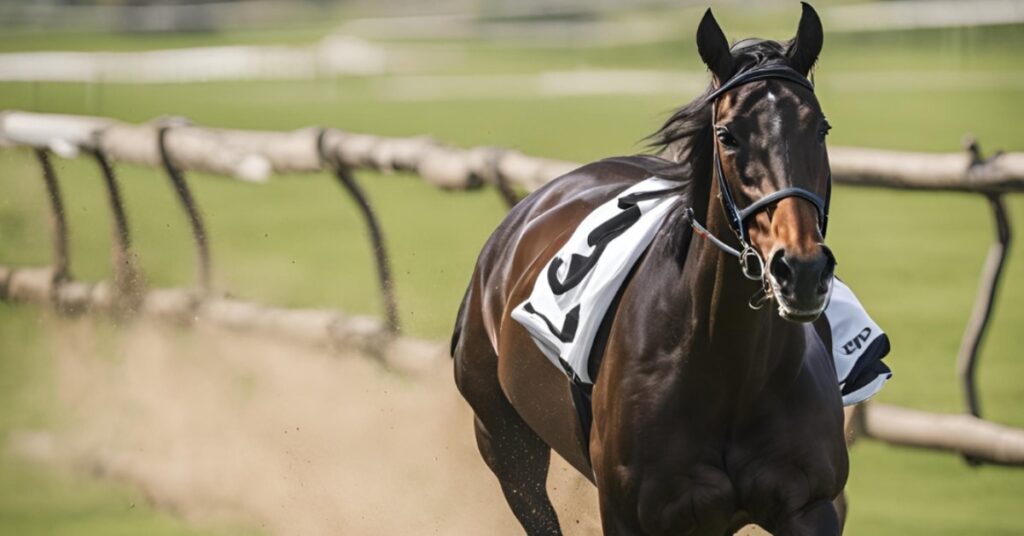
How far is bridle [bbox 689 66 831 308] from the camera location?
300cm

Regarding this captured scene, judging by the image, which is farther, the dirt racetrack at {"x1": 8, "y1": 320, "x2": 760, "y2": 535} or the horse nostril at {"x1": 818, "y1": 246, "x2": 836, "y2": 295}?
the dirt racetrack at {"x1": 8, "y1": 320, "x2": 760, "y2": 535}

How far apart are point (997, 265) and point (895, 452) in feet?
3.75

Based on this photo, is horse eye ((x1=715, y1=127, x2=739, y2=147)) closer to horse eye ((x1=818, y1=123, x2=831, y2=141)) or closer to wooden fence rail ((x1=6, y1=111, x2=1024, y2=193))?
horse eye ((x1=818, y1=123, x2=831, y2=141))

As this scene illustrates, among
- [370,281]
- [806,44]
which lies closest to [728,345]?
[806,44]

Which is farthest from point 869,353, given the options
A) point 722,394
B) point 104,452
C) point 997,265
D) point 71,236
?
point 71,236

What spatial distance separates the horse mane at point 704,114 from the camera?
10.7 feet

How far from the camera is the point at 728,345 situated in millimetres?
3434

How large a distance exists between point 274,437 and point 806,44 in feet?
11.5

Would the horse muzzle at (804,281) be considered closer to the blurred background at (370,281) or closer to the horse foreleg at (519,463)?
the horse foreleg at (519,463)

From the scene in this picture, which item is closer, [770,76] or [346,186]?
[770,76]

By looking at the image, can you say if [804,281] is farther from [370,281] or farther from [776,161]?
[370,281]

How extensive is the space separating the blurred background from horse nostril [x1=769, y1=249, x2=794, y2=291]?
7.49 ft

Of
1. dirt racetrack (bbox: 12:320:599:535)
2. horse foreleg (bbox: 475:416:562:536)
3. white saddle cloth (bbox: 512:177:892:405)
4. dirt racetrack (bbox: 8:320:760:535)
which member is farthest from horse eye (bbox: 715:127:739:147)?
dirt racetrack (bbox: 12:320:599:535)

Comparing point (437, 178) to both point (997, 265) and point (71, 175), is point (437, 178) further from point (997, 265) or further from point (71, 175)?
point (71, 175)
